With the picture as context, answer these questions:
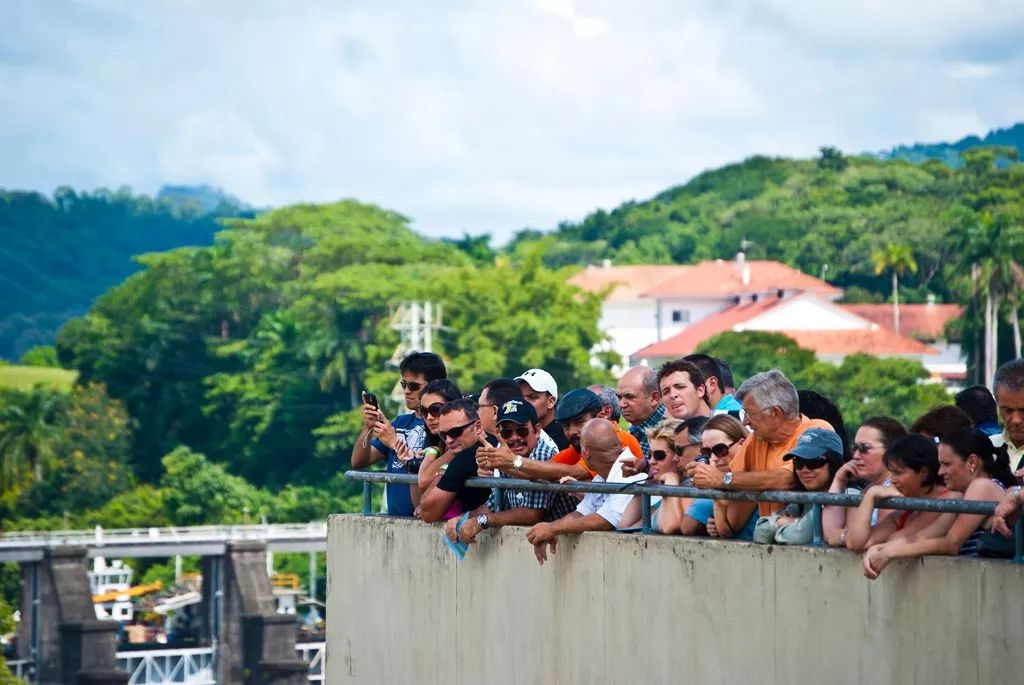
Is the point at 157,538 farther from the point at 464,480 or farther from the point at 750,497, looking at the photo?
the point at 750,497

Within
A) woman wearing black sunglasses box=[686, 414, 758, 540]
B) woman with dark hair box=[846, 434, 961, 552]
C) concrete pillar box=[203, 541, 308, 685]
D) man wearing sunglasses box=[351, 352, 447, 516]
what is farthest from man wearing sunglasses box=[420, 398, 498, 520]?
concrete pillar box=[203, 541, 308, 685]

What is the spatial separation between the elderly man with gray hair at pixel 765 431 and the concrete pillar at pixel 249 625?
236 feet

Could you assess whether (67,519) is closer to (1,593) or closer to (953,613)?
(1,593)

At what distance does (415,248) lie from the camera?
135750 mm

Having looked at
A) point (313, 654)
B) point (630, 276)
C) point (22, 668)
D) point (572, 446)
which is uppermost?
point (630, 276)

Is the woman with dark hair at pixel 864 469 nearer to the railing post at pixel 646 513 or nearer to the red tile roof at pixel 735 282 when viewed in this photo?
the railing post at pixel 646 513

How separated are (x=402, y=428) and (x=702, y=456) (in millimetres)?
3535

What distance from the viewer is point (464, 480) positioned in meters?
11.0

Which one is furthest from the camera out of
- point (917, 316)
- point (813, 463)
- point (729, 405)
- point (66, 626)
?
point (917, 316)

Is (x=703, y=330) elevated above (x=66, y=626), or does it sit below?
above

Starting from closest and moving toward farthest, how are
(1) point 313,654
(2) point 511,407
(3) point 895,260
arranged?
(2) point 511,407, (1) point 313,654, (3) point 895,260

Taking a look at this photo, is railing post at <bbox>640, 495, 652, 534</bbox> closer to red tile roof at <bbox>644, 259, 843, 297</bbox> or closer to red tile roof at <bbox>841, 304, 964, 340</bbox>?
red tile roof at <bbox>841, 304, 964, 340</bbox>

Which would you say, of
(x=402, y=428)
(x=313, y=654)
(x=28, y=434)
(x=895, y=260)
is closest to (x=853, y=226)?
(x=895, y=260)

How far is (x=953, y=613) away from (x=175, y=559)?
9475 cm
